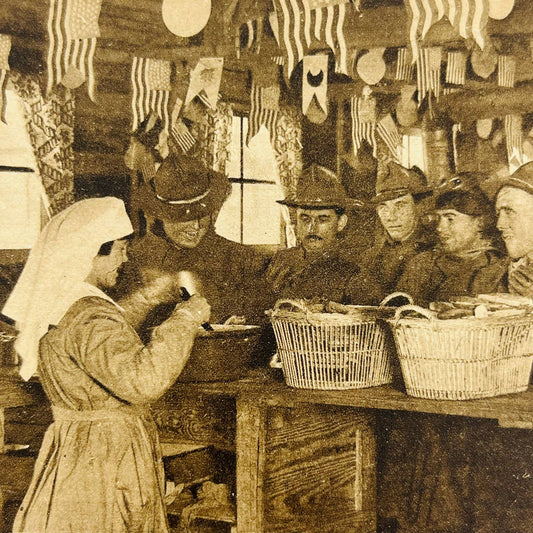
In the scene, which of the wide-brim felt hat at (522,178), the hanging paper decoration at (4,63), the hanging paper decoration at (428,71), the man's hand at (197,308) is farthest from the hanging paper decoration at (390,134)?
the hanging paper decoration at (4,63)

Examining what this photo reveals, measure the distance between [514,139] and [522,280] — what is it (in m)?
0.62

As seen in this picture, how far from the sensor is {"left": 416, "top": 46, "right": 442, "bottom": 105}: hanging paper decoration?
3.10m

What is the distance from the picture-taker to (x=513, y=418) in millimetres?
2463

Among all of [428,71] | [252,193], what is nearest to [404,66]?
[428,71]

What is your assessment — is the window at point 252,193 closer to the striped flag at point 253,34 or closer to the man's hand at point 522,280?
the striped flag at point 253,34

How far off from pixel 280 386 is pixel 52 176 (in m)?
1.55

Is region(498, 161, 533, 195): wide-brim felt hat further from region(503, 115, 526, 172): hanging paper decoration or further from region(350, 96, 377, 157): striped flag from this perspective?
region(350, 96, 377, 157): striped flag

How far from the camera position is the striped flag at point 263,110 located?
346 centimetres

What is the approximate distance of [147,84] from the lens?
11.2 feet

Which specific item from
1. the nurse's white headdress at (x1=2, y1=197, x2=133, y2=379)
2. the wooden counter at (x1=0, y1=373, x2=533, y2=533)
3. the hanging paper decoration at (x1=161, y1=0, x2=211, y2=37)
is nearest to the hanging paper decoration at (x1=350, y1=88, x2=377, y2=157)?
the hanging paper decoration at (x1=161, y1=0, x2=211, y2=37)

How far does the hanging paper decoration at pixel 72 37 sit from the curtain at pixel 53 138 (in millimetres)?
106

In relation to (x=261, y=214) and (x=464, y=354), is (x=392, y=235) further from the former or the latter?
(x=464, y=354)

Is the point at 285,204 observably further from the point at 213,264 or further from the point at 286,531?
the point at 286,531

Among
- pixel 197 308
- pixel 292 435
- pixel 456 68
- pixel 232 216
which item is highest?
pixel 456 68
